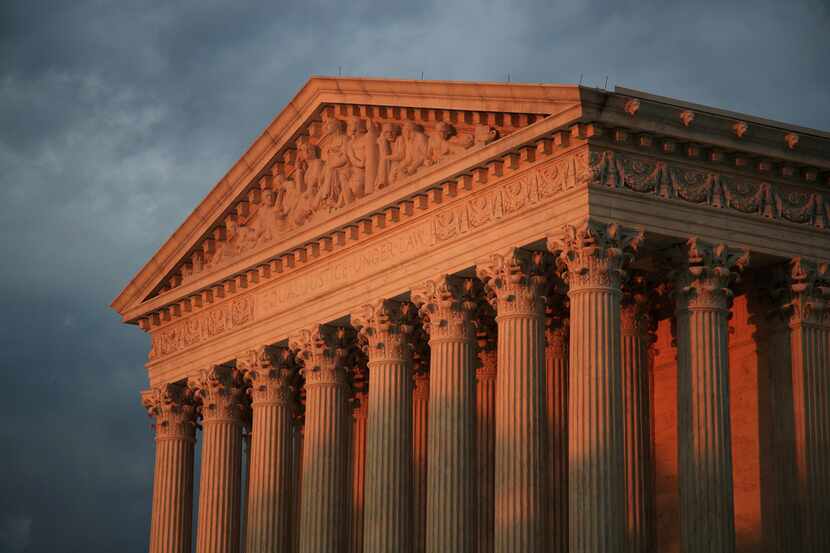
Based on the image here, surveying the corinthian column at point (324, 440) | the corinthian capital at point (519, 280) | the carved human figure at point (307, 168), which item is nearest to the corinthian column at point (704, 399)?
the corinthian capital at point (519, 280)

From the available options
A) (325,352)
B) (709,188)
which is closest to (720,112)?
(709,188)

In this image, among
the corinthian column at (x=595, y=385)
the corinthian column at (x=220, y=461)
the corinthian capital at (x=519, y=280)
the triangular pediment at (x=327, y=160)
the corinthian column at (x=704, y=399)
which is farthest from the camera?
the corinthian column at (x=220, y=461)

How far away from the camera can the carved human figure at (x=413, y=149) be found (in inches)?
2350

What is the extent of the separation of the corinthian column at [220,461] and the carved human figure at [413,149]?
41.1 feet

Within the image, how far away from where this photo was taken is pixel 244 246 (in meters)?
68.4

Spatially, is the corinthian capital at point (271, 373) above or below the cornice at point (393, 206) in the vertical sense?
below

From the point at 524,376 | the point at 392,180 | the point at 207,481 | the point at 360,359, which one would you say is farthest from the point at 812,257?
the point at 207,481

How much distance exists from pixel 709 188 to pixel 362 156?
12.6 m

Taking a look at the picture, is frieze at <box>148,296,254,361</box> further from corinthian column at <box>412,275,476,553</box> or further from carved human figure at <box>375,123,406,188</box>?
corinthian column at <box>412,275,476,553</box>

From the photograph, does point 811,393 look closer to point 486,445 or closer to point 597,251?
point 597,251

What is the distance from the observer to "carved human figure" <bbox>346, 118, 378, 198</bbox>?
203ft

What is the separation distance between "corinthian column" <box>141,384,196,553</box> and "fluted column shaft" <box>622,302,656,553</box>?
771 inches

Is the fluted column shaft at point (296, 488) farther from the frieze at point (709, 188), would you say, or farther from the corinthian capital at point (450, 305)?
the frieze at point (709, 188)

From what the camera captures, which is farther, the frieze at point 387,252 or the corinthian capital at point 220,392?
the corinthian capital at point 220,392
